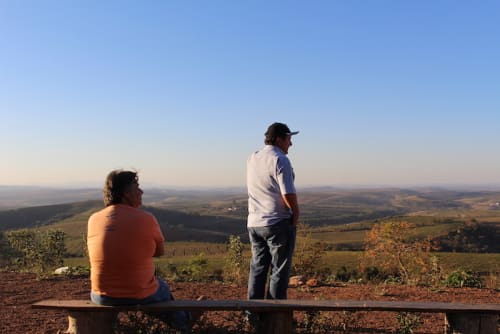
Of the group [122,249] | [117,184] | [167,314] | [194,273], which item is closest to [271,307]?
[167,314]

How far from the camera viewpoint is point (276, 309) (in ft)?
12.4

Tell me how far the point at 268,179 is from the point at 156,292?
1457 mm

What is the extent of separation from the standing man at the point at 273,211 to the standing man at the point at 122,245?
1100 mm

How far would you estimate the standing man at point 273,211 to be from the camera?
4.25 meters

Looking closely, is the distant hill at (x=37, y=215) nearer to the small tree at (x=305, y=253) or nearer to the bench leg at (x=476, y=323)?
the small tree at (x=305, y=253)

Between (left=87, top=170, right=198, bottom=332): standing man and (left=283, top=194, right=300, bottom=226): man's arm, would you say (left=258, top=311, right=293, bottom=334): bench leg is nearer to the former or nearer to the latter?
(left=283, top=194, right=300, bottom=226): man's arm

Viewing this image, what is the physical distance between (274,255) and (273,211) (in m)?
0.42

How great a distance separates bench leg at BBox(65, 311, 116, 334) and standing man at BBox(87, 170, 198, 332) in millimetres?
142

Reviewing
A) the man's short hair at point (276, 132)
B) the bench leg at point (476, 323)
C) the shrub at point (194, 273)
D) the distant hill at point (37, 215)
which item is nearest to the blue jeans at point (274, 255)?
the man's short hair at point (276, 132)

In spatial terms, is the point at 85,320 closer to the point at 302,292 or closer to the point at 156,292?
the point at 156,292

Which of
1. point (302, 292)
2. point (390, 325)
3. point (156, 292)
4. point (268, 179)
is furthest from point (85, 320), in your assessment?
point (302, 292)

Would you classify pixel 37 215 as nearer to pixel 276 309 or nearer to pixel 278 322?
pixel 278 322

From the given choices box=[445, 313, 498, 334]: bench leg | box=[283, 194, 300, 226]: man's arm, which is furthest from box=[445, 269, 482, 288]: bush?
box=[283, 194, 300, 226]: man's arm

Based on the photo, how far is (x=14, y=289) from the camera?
298 inches
